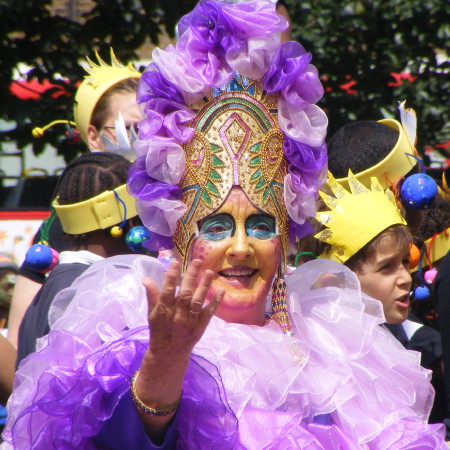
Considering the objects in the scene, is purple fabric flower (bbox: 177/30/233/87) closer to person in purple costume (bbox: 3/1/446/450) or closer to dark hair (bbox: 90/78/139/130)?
person in purple costume (bbox: 3/1/446/450)

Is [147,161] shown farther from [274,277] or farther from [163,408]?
[163,408]

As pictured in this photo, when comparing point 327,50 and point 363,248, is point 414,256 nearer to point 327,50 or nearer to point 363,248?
point 363,248

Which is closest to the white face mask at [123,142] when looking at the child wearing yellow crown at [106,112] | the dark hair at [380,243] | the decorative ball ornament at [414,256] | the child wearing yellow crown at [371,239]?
the child wearing yellow crown at [106,112]

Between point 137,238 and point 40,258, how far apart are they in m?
0.49

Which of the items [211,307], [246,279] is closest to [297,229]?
[246,279]

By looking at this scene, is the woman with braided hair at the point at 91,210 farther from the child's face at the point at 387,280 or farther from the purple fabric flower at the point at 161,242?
the child's face at the point at 387,280

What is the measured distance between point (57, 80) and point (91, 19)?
1.58 ft

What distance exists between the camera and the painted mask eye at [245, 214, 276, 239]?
2.65 metres

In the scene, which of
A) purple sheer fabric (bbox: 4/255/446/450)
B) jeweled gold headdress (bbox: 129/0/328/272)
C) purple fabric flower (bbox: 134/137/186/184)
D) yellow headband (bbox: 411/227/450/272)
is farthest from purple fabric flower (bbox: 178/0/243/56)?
yellow headband (bbox: 411/227/450/272)

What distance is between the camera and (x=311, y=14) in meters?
6.58

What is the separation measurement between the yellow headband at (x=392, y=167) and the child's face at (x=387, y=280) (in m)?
0.24

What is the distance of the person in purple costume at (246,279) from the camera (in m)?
2.43

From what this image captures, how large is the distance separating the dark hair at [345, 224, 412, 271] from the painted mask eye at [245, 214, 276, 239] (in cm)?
82

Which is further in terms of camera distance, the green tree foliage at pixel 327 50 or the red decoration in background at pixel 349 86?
the red decoration in background at pixel 349 86
